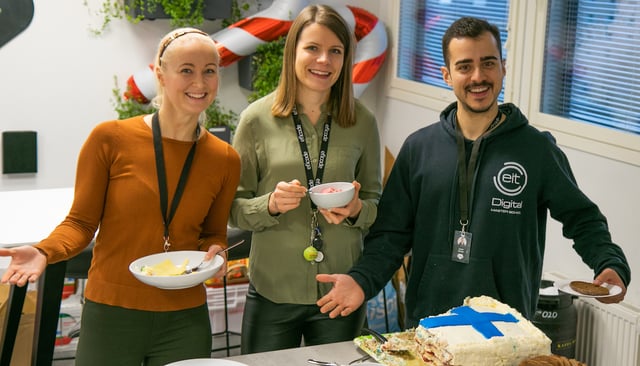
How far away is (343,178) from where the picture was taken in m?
2.39

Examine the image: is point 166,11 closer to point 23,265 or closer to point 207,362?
point 23,265

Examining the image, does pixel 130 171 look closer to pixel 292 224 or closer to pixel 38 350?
pixel 292 224

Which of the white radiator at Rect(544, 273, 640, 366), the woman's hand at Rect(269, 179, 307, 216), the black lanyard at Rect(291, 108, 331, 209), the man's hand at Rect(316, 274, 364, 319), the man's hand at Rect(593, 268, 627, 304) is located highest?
the black lanyard at Rect(291, 108, 331, 209)

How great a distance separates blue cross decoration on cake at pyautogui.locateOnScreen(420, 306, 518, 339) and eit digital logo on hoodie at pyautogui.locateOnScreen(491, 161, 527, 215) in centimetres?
32

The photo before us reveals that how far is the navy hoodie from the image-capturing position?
7.06ft

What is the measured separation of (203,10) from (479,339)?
3.60m

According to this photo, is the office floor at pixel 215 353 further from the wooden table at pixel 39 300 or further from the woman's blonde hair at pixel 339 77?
the woman's blonde hair at pixel 339 77

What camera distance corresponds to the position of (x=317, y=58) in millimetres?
2338

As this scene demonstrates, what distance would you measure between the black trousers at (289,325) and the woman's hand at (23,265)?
68 centimetres

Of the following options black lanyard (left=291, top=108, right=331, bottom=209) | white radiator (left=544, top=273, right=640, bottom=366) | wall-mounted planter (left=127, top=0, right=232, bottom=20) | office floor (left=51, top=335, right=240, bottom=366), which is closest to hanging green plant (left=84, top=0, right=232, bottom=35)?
wall-mounted planter (left=127, top=0, right=232, bottom=20)

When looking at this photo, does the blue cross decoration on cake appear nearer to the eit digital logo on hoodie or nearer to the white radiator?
the eit digital logo on hoodie

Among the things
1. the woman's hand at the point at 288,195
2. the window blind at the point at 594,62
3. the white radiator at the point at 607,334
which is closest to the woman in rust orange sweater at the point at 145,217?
the woman's hand at the point at 288,195

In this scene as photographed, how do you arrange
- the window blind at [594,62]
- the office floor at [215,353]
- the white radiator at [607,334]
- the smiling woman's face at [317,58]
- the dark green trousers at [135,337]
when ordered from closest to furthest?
the dark green trousers at [135,337] < the smiling woman's face at [317,58] < the white radiator at [607,334] < the window blind at [594,62] < the office floor at [215,353]

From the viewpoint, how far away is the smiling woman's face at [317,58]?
234 centimetres
